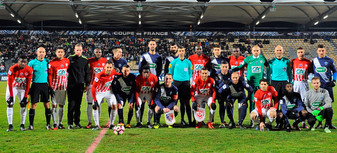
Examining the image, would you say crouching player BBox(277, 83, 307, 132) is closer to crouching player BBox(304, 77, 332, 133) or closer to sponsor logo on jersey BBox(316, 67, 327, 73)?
crouching player BBox(304, 77, 332, 133)

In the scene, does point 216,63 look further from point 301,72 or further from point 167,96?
point 301,72

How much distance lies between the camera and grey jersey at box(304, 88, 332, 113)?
7.20 meters

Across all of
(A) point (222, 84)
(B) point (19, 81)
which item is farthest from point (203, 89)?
(B) point (19, 81)

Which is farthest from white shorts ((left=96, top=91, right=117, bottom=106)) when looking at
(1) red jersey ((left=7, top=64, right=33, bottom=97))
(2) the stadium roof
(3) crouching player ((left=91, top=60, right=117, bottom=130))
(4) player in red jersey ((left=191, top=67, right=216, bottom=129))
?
(2) the stadium roof

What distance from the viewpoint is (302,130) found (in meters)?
7.12

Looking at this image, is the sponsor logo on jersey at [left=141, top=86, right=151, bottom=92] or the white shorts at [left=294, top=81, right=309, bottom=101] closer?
the sponsor logo on jersey at [left=141, top=86, right=151, bottom=92]

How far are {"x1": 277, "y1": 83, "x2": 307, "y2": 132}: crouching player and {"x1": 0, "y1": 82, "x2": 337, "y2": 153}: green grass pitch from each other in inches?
12.3

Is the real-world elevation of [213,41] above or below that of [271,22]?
below

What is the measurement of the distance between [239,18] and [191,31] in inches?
225

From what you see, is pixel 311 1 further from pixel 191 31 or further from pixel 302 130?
pixel 302 130

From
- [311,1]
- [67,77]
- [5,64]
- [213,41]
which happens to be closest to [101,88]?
[67,77]

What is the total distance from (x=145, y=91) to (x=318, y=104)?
383 cm

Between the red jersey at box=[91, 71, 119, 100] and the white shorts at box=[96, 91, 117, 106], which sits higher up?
the red jersey at box=[91, 71, 119, 100]

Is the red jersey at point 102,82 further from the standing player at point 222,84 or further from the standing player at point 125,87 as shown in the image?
the standing player at point 222,84
